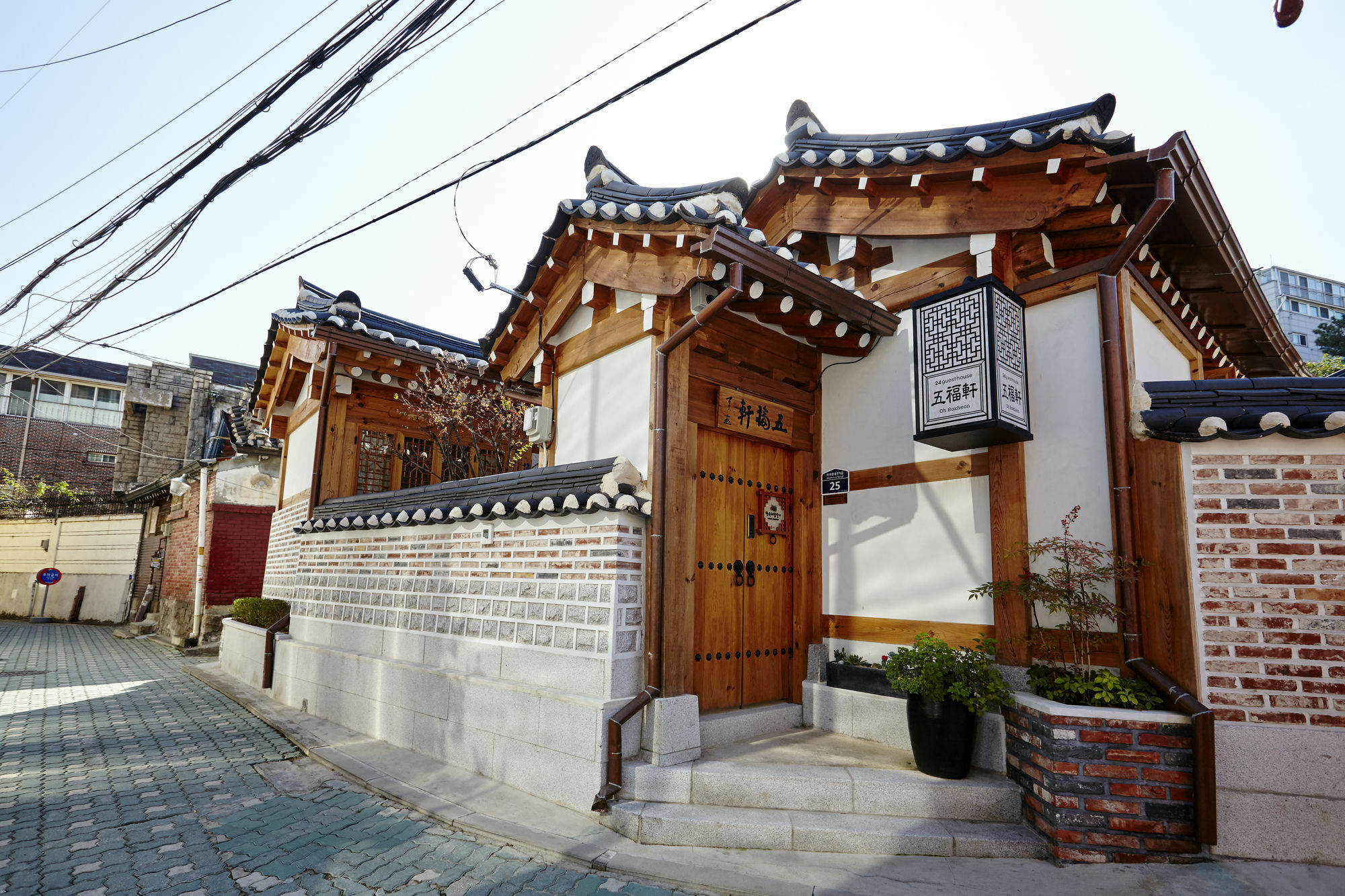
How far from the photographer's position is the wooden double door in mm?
5457

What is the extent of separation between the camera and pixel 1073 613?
433cm

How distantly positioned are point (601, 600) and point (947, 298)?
3417 millimetres

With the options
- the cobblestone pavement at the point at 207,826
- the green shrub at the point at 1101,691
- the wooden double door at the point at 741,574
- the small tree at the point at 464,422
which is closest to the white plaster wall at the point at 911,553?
the wooden double door at the point at 741,574

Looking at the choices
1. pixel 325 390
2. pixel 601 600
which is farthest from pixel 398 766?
pixel 325 390

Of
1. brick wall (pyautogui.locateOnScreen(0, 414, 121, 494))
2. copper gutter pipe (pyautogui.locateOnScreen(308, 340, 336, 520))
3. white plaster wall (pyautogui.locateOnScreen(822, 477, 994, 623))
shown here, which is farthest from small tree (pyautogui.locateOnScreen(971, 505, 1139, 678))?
brick wall (pyautogui.locateOnScreen(0, 414, 121, 494))

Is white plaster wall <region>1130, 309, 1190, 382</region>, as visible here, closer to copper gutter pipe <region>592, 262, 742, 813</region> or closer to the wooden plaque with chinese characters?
the wooden plaque with chinese characters

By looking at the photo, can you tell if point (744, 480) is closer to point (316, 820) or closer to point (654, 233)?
point (654, 233)

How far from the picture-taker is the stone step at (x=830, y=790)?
13.9ft

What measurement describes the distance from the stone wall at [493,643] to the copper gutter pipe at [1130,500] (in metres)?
3.15

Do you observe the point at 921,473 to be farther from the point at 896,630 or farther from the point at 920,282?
the point at 920,282

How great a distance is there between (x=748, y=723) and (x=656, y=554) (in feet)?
5.54

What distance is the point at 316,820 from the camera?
185 inches

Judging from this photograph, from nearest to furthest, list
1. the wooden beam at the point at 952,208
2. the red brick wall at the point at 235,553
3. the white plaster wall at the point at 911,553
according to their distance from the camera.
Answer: the wooden beam at the point at 952,208
the white plaster wall at the point at 911,553
the red brick wall at the point at 235,553

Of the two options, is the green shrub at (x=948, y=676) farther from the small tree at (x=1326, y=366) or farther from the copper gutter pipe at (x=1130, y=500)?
the small tree at (x=1326, y=366)
